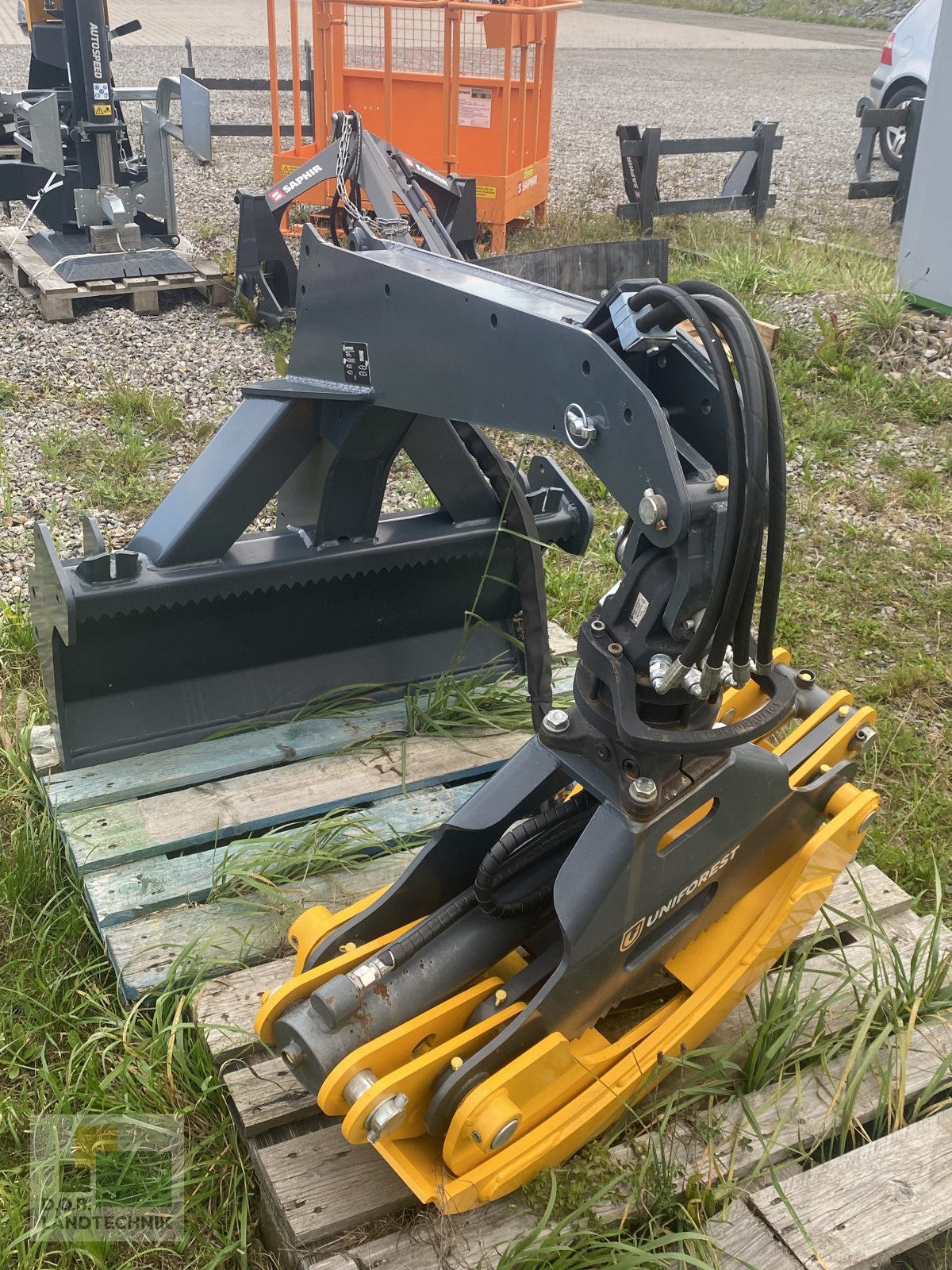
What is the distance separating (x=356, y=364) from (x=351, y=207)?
0.63 metres

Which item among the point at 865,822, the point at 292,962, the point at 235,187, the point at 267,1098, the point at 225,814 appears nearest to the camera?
the point at 267,1098

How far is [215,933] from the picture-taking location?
2.53m

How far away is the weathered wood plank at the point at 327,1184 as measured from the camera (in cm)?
195

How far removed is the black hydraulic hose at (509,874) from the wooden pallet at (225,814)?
1.90 feet

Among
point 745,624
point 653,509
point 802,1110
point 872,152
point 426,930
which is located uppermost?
point 653,509

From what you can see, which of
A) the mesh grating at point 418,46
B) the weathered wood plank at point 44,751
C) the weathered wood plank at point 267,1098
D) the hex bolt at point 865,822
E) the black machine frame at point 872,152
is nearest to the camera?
the weathered wood plank at point 267,1098

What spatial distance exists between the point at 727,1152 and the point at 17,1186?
1.26m

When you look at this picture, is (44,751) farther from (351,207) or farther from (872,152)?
(872,152)

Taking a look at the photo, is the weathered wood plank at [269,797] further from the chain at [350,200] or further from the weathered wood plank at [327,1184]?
the chain at [350,200]

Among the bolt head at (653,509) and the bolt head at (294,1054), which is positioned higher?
the bolt head at (653,509)

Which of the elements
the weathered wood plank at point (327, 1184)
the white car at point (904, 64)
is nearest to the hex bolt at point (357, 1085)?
the weathered wood plank at point (327, 1184)

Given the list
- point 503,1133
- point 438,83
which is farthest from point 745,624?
point 438,83

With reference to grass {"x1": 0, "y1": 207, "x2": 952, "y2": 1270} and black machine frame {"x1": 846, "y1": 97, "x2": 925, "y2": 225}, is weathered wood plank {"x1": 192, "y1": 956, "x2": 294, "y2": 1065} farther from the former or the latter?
black machine frame {"x1": 846, "y1": 97, "x2": 925, "y2": 225}

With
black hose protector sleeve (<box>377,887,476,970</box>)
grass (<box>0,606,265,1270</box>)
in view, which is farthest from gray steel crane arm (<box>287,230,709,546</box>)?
grass (<box>0,606,265,1270</box>)
